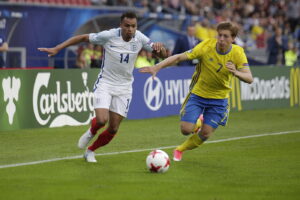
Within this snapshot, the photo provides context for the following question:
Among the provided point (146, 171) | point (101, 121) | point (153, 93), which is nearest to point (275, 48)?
point (153, 93)

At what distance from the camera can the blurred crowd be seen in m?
27.0

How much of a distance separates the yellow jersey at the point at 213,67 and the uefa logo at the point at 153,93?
821 centimetres

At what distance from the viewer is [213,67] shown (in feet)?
36.9

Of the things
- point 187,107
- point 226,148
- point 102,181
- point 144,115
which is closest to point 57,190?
point 102,181

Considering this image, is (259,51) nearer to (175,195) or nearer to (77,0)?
(77,0)

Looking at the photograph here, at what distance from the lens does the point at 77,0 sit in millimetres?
26031

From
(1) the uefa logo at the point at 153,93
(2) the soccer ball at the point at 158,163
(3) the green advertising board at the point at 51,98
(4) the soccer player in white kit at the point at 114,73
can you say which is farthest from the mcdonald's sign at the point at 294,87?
(2) the soccer ball at the point at 158,163

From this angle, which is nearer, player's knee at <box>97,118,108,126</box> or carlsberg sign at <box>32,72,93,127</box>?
player's knee at <box>97,118,108,126</box>

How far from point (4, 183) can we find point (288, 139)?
750cm

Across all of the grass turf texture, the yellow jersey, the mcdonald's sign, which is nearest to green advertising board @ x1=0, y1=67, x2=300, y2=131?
the grass turf texture

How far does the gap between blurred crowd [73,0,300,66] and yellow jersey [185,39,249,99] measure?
14.7 metres

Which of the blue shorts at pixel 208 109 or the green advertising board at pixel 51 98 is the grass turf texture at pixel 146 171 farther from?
the blue shorts at pixel 208 109

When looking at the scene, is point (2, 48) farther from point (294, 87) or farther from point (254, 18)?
point (254, 18)

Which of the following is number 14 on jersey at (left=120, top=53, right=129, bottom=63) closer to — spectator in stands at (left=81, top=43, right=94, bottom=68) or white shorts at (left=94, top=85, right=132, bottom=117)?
white shorts at (left=94, top=85, right=132, bottom=117)
